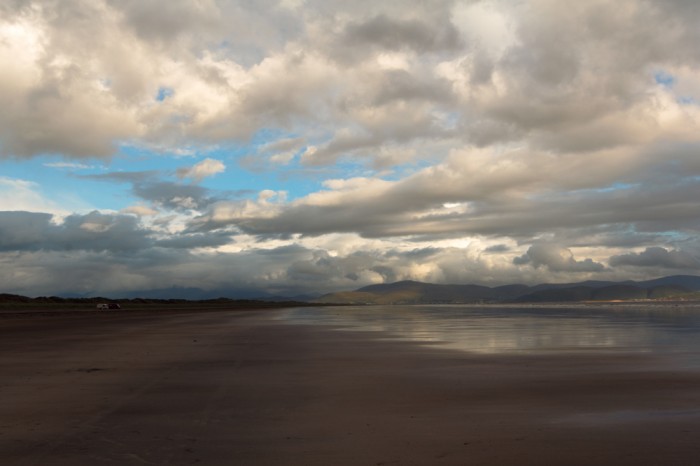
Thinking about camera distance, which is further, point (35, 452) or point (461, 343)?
point (461, 343)

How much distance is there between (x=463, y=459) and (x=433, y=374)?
8556mm

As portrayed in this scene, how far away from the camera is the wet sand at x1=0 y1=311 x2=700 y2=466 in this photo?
26.5 feet

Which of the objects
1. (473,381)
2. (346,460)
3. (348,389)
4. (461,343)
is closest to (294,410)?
(348,389)

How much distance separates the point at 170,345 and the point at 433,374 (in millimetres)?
15966

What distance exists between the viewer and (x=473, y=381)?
48.4 feet

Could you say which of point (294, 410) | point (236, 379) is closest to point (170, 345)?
point (236, 379)

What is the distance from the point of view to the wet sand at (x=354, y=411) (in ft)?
26.5

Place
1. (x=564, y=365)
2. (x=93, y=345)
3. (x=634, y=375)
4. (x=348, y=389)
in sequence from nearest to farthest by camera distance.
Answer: (x=348, y=389)
(x=634, y=375)
(x=564, y=365)
(x=93, y=345)

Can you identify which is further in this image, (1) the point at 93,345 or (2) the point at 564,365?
(1) the point at 93,345

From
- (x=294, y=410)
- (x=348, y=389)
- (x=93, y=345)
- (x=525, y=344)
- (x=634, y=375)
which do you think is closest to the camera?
(x=294, y=410)

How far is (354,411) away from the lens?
1121cm

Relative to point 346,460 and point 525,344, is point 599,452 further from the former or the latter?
point 525,344

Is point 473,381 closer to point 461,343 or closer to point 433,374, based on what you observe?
point 433,374

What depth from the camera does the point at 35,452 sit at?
8.27 metres
